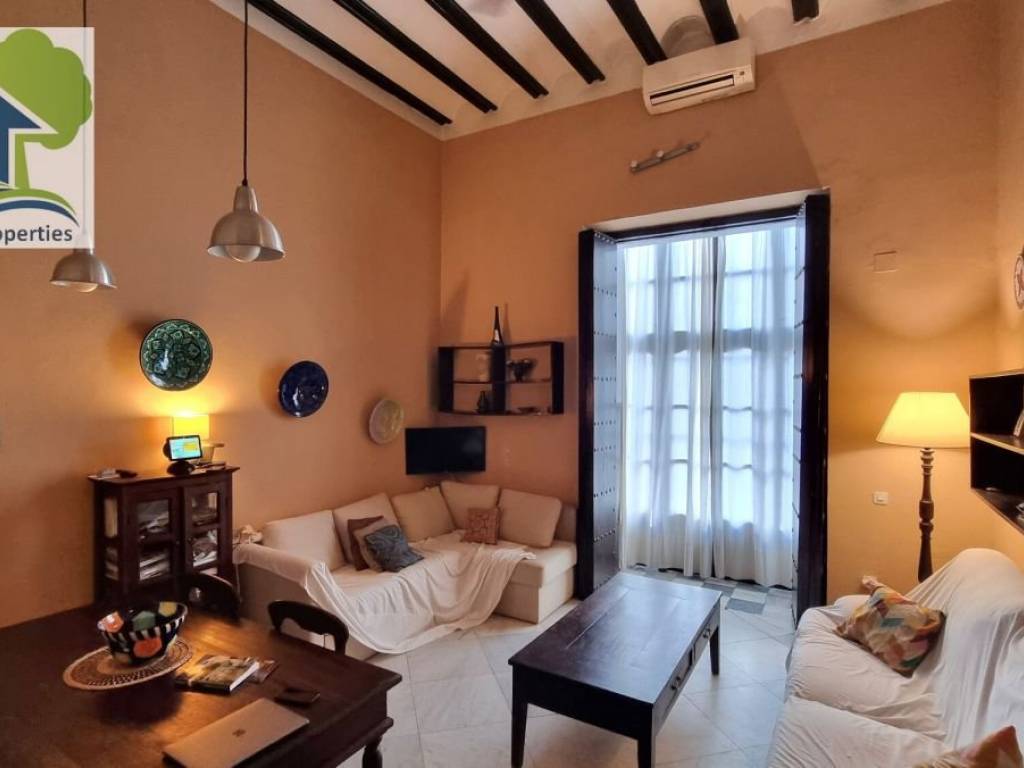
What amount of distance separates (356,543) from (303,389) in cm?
117

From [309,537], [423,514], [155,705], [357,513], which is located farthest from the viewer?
[423,514]

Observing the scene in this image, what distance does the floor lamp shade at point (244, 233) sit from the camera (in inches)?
76.7

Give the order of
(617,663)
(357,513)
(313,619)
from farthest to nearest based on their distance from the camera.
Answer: (357,513)
(617,663)
(313,619)

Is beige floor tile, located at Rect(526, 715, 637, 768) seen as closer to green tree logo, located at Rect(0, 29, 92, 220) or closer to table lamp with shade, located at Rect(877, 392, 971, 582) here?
table lamp with shade, located at Rect(877, 392, 971, 582)

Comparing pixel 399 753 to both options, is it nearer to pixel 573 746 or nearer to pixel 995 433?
pixel 573 746

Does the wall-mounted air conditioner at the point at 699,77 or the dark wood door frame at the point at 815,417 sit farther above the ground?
the wall-mounted air conditioner at the point at 699,77

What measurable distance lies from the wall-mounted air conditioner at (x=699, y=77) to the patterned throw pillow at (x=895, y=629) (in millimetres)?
3327

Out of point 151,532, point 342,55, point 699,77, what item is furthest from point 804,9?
point 151,532

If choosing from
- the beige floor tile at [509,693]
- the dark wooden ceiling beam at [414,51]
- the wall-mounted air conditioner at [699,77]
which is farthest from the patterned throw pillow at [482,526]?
the dark wooden ceiling beam at [414,51]

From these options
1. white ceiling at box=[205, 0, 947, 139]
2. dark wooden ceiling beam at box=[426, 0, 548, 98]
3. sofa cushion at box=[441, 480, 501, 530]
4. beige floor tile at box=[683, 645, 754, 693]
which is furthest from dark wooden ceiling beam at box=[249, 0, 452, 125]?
beige floor tile at box=[683, 645, 754, 693]

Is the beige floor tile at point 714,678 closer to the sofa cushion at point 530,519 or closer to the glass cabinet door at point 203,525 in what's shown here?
the sofa cushion at point 530,519

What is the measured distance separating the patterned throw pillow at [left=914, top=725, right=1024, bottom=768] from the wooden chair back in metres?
1.81

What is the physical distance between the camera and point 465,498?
475 centimetres

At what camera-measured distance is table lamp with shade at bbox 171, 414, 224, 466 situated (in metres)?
3.12
